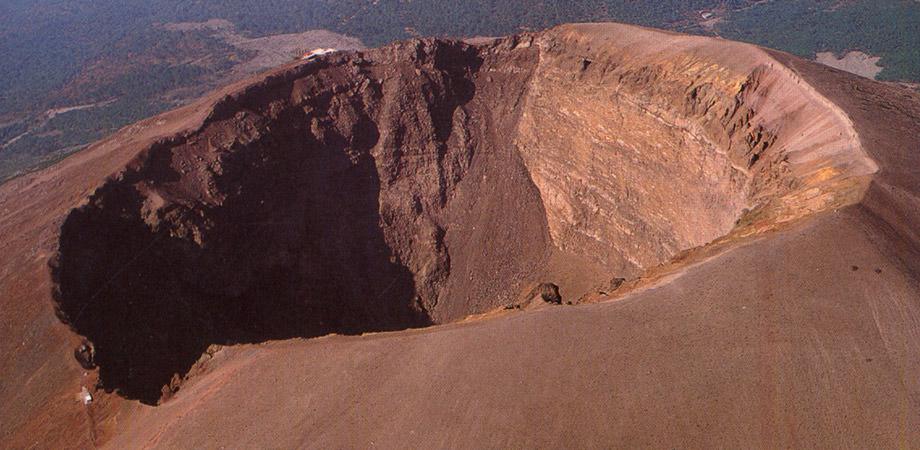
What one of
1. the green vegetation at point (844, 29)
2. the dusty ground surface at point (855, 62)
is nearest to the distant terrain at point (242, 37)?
the green vegetation at point (844, 29)

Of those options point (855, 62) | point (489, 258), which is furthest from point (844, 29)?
point (489, 258)

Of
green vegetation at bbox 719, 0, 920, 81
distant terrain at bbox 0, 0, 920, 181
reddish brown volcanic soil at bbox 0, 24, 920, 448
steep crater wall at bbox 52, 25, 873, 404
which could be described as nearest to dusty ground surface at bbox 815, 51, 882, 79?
distant terrain at bbox 0, 0, 920, 181

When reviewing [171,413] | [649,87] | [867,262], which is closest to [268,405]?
[171,413]

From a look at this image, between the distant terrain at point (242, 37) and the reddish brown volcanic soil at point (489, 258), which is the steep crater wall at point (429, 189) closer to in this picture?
the reddish brown volcanic soil at point (489, 258)

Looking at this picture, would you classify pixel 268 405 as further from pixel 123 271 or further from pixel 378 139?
pixel 378 139

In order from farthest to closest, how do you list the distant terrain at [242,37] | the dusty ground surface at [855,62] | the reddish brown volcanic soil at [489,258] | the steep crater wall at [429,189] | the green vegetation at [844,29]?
1. the distant terrain at [242,37]
2. the green vegetation at [844,29]
3. the dusty ground surface at [855,62]
4. the steep crater wall at [429,189]
5. the reddish brown volcanic soil at [489,258]

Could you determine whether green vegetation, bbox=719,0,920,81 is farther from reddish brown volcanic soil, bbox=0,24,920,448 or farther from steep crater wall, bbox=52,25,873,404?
reddish brown volcanic soil, bbox=0,24,920,448

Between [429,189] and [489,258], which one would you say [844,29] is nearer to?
[429,189]
